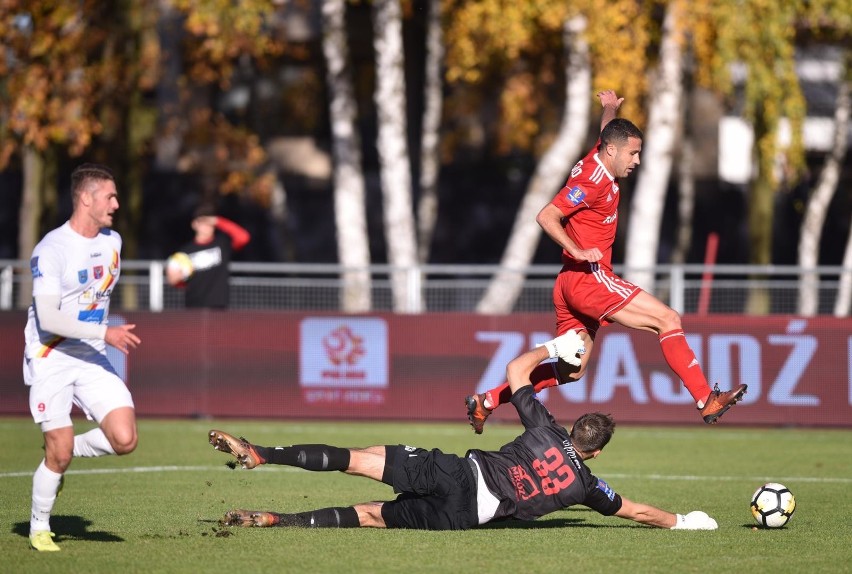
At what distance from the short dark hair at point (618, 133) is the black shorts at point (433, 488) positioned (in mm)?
2864

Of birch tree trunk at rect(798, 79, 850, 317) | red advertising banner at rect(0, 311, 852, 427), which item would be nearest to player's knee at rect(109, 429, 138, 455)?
red advertising banner at rect(0, 311, 852, 427)

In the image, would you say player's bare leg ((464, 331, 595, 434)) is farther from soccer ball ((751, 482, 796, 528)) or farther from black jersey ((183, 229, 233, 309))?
black jersey ((183, 229, 233, 309))

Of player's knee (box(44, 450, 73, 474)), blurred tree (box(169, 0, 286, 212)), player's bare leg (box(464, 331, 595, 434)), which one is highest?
blurred tree (box(169, 0, 286, 212))

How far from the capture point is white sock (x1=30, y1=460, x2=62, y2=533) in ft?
27.9

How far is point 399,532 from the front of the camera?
929 centimetres

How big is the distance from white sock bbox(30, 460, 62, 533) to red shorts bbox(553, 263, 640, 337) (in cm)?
406

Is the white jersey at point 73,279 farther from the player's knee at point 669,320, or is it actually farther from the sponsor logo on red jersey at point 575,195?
the player's knee at point 669,320

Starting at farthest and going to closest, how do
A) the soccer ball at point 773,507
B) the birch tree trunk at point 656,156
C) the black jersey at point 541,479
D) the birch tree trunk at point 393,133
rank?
the birch tree trunk at point 393,133, the birch tree trunk at point 656,156, the soccer ball at point 773,507, the black jersey at point 541,479

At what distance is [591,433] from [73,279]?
10.7ft

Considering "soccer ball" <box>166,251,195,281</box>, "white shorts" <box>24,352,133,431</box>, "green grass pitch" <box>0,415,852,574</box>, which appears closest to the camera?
"green grass pitch" <box>0,415,852,574</box>

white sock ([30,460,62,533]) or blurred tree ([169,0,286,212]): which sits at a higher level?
blurred tree ([169,0,286,212])

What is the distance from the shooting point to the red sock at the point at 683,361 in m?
10.6

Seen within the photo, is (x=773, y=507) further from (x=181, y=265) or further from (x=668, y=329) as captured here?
(x=181, y=265)

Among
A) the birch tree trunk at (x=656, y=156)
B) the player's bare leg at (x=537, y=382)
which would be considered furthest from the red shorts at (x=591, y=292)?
the birch tree trunk at (x=656, y=156)
